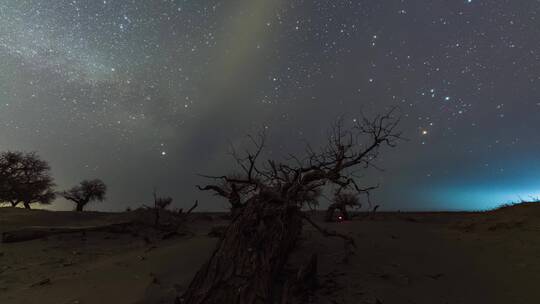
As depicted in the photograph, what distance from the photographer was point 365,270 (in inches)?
230

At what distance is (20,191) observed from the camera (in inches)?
1178

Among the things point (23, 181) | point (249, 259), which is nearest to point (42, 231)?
point (249, 259)

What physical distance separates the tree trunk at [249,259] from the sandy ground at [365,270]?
956mm

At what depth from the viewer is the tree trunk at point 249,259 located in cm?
389

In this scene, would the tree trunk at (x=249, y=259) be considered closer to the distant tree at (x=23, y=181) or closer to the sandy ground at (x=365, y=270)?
the sandy ground at (x=365, y=270)

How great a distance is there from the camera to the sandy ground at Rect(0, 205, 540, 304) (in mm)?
4973

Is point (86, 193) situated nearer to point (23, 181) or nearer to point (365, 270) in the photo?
point (23, 181)

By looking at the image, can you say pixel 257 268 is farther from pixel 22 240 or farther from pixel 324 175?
pixel 22 240

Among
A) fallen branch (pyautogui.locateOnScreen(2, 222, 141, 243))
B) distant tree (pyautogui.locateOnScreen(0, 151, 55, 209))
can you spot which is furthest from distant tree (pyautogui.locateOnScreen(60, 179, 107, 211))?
fallen branch (pyautogui.locateOnScreen(2, 222, 141, 243))

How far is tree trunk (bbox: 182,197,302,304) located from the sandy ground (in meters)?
0.96

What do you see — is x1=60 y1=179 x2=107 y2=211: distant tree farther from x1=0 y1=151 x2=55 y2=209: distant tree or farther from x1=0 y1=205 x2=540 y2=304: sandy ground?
x1=0 y1=205 x2=540 y2=304: sandy ground

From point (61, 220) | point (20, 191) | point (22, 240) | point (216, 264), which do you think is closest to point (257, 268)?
point (216, 264)

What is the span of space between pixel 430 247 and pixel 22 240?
593 inches

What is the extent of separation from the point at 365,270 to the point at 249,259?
9.22 ft
